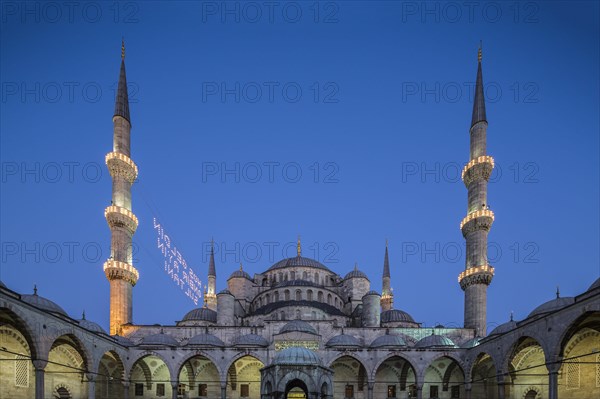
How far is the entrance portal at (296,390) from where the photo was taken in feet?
67.2

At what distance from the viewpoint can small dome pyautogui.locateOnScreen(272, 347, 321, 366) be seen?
785 inches

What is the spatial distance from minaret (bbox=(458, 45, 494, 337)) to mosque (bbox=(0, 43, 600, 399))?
0.11 m

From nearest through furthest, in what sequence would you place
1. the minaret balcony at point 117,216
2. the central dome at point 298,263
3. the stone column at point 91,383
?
the stone column at point 91,383, the minaret balcony at point 117,216, the central dome at point 298,263

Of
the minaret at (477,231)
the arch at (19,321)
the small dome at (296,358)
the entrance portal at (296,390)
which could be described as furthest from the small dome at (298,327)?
the arch at (19,321)

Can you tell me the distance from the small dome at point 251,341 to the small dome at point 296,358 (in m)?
14.3

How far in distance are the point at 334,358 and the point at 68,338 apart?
59.3 feet

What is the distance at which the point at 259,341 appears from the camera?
34562mm

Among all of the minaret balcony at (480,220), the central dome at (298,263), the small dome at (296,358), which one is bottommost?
the small dome at (296,358)

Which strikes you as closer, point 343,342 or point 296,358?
point 296,358

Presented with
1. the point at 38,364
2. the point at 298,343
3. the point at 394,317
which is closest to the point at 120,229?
the point at 298,343

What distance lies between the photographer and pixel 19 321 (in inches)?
817

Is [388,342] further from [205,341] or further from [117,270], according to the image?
[117,270]

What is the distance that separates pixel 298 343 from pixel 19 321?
19.0 metres

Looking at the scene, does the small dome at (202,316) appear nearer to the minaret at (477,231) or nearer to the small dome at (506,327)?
the minaret at (477,231)
